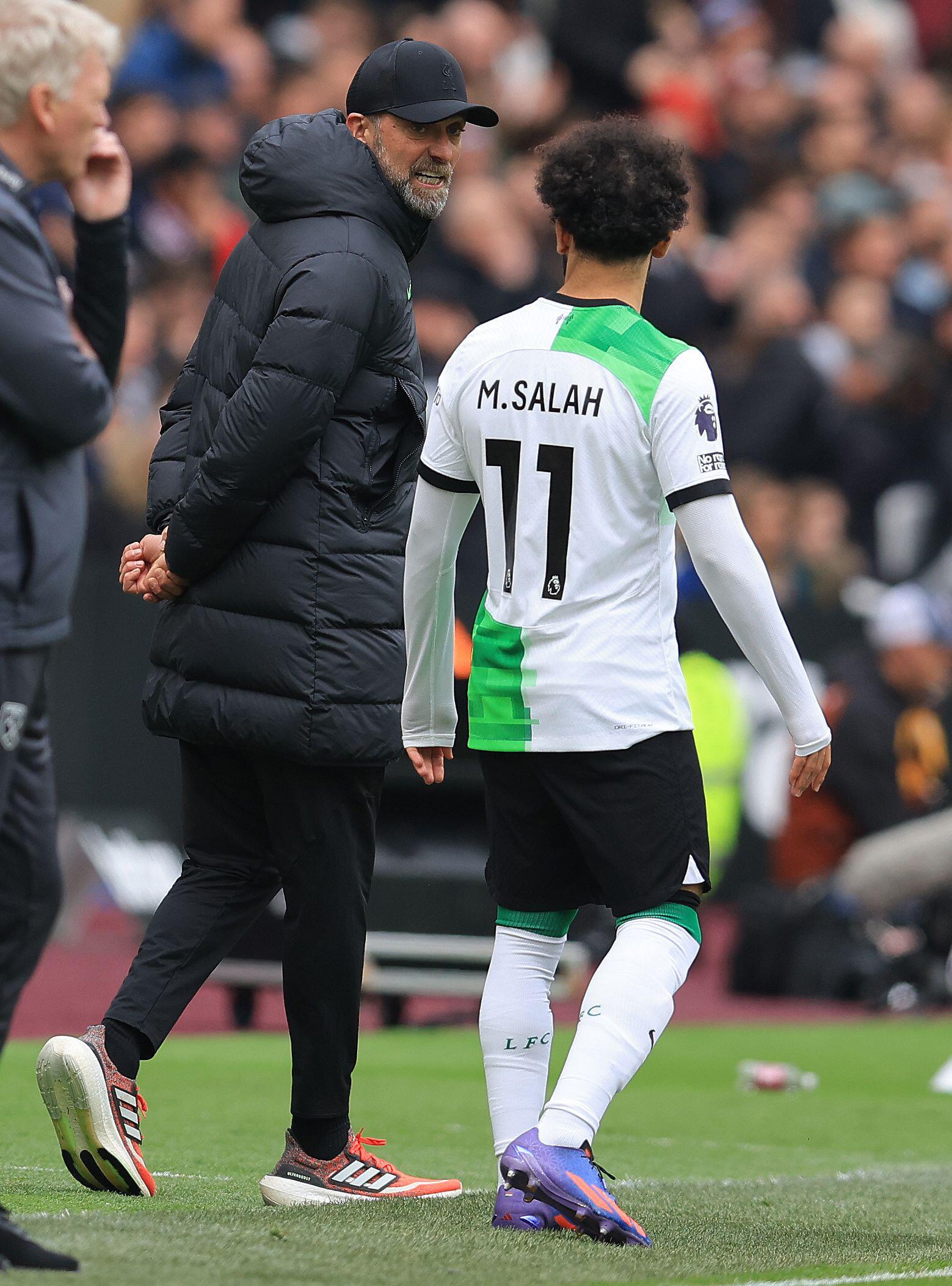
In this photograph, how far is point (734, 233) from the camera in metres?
16.0

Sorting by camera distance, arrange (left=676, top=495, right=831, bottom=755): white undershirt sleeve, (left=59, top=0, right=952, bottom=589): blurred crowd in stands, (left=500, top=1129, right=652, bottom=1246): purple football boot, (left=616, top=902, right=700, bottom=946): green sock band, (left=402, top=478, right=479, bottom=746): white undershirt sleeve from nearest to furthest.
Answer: (left=500, top=1129, right=652, bottom=1246): purple football boot → (left=676, top=495, right=831, bottom=755): white undershirt sleeve → (left=616, top=902, right=700, bottom=946): green sock band → (left=402, top=478, right=479, bottom=746): white undershirt sleeve → (left=59, top=0, right=952, bottom=589): blurred crowd in stands

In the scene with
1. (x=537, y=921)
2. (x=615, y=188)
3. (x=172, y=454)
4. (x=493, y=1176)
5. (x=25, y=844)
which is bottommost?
(x=493, y=1176)

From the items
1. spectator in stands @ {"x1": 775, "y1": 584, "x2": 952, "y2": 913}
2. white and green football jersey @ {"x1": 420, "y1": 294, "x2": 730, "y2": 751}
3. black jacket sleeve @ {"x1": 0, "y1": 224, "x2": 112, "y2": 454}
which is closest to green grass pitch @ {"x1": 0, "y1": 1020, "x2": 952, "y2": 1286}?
white and green football jersey @ {"x1": 420, "y1": 294, "x2": 730, "y2": 751}

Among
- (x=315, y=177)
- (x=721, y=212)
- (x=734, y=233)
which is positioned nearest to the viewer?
(x=315, y=177)

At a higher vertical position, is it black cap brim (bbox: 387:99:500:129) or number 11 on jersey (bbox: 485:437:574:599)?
black cap brim (bbox: 387:99:500:129)

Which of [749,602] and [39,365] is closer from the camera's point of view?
[39,365]

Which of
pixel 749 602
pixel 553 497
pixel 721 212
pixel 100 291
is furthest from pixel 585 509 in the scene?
pixel 721 212

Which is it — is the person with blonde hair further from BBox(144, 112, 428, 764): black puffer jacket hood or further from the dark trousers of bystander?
Result: BBox(144, 112, 428, 764): black puffer jacket hood

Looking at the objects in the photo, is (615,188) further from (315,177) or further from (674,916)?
(674,916)

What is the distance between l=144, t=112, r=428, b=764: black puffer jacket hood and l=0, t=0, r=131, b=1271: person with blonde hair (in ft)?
1.96

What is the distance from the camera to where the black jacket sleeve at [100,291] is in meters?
4.57

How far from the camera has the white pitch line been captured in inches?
150

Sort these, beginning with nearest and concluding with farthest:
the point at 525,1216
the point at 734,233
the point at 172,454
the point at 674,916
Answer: the point at 525,1216 → the point at 674,916 → the point at 172,454 → the point at 734,233

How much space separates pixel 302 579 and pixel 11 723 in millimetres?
961
